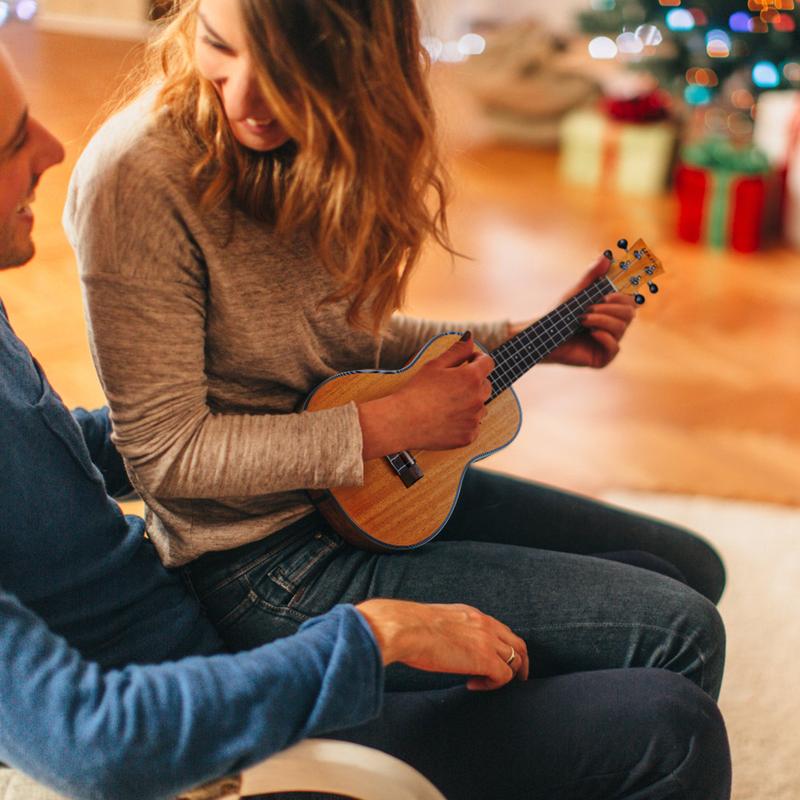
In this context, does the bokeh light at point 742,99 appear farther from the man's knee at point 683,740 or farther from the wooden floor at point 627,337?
the man's knee at point 683,740

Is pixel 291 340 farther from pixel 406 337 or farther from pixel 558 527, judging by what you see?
pixel 558 527

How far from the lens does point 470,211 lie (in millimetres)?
4109

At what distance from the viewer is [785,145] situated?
152 inches

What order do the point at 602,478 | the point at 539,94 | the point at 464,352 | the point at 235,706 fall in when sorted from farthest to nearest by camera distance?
the point at 539,94, the point at 602,478, the point at 464,352, the point at 235,706

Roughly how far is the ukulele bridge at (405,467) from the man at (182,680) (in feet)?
0.78

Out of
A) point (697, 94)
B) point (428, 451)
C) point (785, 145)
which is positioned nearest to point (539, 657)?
point (428, 451)

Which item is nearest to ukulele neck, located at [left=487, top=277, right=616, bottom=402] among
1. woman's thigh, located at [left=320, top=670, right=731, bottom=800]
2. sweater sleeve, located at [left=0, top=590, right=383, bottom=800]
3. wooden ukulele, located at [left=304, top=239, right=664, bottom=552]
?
wooden ukulele, located at [left=304, top=239, right=664, bottom=552]

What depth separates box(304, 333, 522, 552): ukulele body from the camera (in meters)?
1.15

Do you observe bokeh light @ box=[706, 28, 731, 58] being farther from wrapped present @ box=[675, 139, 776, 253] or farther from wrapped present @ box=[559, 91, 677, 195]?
wrapped present @ box=[675, 139, 776, 253]

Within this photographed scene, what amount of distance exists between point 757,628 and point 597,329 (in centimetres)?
→ 83

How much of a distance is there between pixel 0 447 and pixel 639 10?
398 cm

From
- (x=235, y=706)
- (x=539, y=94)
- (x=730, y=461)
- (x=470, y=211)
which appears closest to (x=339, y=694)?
(x=235, y=706)

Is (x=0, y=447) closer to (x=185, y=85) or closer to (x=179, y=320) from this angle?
(x=179, y=320)

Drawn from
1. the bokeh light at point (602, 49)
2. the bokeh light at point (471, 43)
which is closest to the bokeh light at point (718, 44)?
the bokeh light at point (602, 49)
